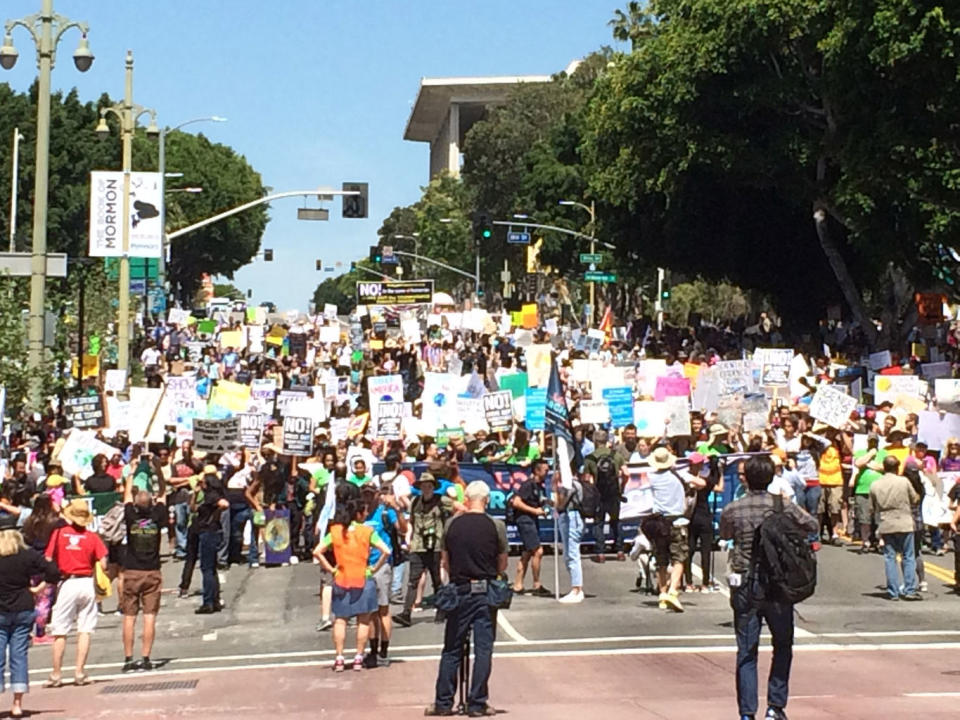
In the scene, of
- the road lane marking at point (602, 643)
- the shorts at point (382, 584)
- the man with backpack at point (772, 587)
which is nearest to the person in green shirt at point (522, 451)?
the road lane marking at point (602, 643)

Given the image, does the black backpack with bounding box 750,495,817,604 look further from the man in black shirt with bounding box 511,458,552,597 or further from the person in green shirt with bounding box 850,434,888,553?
the person in green shirt with bounding box 850,434,888,553

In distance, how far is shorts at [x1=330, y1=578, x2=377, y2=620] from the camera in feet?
54.6

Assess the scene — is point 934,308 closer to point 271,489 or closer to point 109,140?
point 271,489

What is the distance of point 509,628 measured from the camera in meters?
19.3

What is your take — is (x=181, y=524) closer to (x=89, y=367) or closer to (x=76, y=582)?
(x=76, y=582)

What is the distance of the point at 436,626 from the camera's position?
1980 centimetres

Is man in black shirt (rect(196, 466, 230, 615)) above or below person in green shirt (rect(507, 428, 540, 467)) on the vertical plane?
below

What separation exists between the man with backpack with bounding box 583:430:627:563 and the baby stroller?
2066 mm

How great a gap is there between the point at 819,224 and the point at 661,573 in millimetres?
32793

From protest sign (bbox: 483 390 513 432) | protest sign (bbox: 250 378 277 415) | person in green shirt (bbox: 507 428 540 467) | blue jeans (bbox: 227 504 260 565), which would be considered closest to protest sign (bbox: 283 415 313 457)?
blue jeans (bbox: 227 504 260 565)

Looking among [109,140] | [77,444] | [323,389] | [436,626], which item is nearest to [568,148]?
[109,140]

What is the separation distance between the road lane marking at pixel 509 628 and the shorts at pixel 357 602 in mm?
2132

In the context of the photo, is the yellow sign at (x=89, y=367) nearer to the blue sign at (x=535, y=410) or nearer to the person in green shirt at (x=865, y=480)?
the blue sign at (x=535, y=410)

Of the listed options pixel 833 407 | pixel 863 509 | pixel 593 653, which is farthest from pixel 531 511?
pixel 833 407
